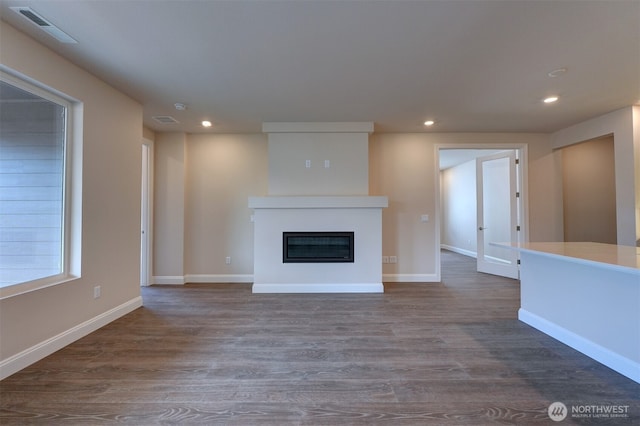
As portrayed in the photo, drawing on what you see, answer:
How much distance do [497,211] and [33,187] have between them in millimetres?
6385

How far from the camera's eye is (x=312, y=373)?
1.96 m

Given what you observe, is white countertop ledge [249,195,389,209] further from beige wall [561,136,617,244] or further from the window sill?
beige wall [561,136,617,244]

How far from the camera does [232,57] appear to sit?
7.79ft

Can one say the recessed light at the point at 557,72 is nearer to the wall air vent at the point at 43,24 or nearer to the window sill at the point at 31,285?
the wall air vent at the point at 43,24

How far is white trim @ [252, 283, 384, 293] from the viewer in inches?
158

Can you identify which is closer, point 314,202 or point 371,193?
point 314,202

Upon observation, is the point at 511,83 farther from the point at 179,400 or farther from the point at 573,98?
the point at 179,400

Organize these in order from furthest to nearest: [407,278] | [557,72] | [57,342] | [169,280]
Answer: [407,278] < [169,280] < [557,72] < [57,342]

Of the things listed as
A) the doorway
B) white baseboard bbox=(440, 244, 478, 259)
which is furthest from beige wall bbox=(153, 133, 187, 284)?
white baseboard bbox=(440, 244, 478, 259)

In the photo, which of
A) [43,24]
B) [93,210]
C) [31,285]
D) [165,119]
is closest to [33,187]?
[93,210]

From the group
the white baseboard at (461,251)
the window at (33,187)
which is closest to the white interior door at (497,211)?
the white baseboard at (461,251)

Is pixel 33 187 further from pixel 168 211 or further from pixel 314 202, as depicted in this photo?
pixel 314 202

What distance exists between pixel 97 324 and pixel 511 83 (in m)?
4.88

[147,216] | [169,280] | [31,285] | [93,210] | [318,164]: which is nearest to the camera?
[31,285]
